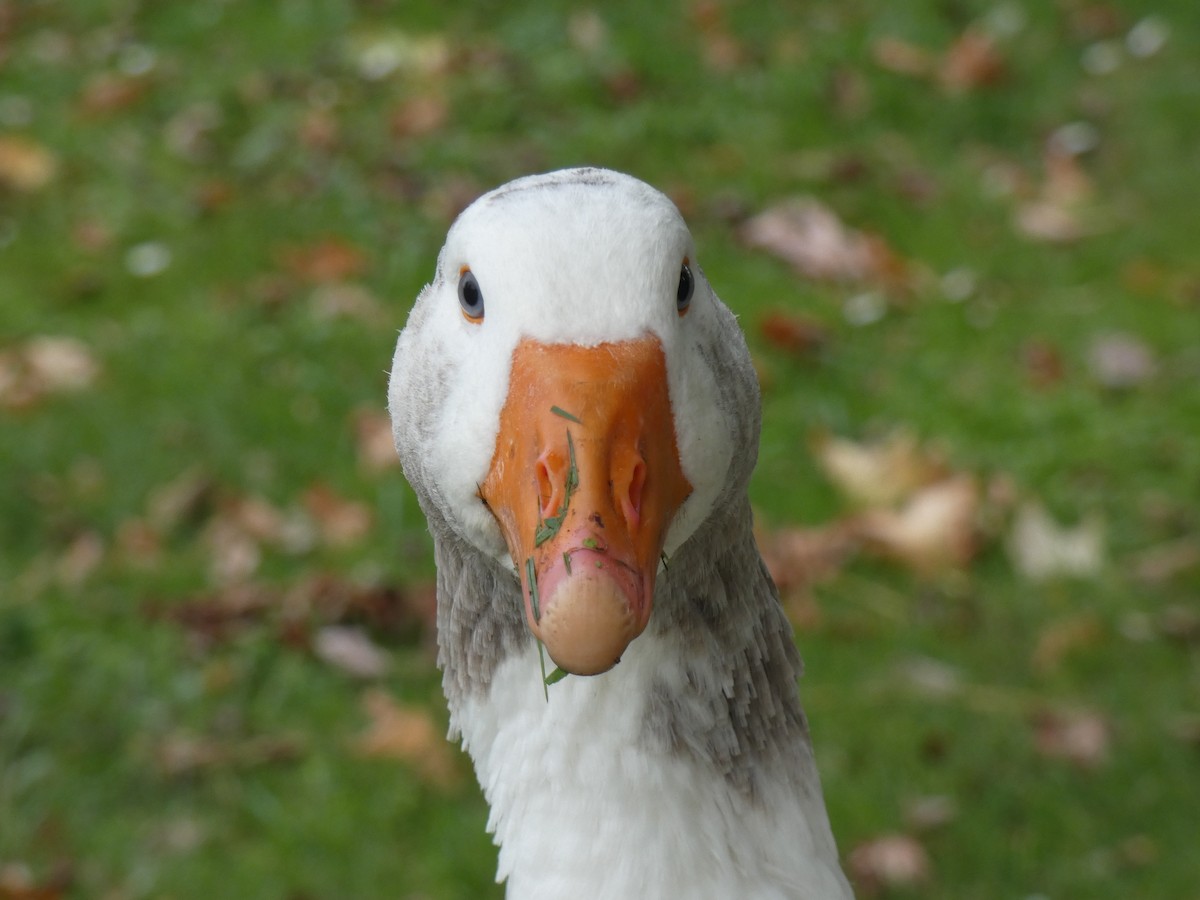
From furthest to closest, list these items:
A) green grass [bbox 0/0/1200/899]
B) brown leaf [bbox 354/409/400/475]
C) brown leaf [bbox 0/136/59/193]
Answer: brown leaf [bbox 0/136/59/193]
brown leaf [bbox 354/409/400/475]
green grass [bbox 0/0/1200/899]

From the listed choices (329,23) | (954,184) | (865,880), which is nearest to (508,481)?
(865,880)

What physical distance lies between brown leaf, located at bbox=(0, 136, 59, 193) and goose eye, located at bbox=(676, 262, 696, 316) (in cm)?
328

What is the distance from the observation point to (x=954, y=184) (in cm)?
396

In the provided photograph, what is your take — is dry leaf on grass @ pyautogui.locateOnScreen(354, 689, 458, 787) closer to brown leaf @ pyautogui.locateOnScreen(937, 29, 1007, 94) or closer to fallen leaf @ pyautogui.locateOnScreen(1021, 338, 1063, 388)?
fallen leaf @ pyautogui.locateOnScreen(1021, 338, 1063, 388)

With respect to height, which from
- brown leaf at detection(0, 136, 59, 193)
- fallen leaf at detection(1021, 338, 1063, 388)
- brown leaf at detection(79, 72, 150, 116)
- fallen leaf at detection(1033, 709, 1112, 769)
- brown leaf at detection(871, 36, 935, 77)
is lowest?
fallen leaf at detection(1033, 709, 1112, 769)

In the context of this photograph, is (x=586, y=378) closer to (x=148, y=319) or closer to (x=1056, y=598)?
(x=1056, y=598)

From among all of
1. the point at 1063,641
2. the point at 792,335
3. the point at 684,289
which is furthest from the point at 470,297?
the point at 792,335

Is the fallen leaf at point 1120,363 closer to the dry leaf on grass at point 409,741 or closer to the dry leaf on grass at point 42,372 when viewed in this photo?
the dry leaf on grass at point 409,741

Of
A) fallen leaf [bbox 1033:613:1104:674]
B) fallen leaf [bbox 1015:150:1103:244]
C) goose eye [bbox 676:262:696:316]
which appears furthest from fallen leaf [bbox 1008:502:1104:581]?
goose eye [bbox 676:262:696:316]

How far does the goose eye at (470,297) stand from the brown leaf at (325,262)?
2.49m

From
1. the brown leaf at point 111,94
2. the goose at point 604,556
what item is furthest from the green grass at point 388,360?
the goose at point 604,556

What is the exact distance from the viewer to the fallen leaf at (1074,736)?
2.58 m

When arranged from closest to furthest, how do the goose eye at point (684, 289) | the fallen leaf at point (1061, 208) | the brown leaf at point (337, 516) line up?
1. the goose eye at point (684, 289)
2. the brown leaf at point (337, 516)
3. the fallen leaf at point (1061, 208)

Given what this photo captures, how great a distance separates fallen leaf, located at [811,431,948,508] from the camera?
306 cm
